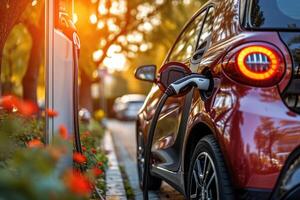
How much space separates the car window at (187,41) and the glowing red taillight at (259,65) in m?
1.48

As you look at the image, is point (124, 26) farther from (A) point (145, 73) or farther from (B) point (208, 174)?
(B) point (208, 174)

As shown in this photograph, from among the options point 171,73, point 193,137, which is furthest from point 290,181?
point 171,73

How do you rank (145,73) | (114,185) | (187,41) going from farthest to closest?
(114,185), (145,73), (187,41)

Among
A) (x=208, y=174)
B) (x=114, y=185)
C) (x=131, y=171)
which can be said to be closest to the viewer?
(x=208, y=174)

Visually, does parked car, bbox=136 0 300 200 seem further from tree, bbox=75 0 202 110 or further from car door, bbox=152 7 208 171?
tree, bbox=75 0 202 110

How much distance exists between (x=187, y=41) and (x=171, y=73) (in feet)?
2.69

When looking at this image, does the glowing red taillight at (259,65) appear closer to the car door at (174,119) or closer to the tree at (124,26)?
the car door at (174,119)

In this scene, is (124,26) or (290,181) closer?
(290,181)

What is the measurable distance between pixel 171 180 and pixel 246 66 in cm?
171

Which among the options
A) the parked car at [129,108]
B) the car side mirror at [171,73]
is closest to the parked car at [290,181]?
the car side mirror at [171,73]

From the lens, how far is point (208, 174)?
3699 mm

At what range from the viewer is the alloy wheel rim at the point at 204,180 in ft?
11.9

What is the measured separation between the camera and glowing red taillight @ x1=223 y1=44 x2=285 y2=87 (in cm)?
328

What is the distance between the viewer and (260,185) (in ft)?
10.4
